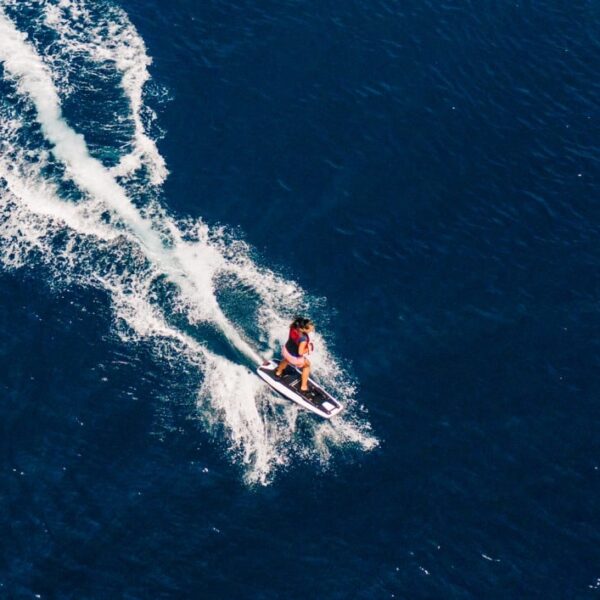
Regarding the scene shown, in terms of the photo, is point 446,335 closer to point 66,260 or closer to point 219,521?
point 219,521

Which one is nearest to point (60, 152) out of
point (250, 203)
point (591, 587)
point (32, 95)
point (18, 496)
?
point (32, 95)

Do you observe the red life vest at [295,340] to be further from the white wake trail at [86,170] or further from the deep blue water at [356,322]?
the deep blue water at [356,322]

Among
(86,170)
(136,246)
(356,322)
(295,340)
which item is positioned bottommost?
(295,340)

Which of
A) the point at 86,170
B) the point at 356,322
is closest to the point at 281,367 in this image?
the point at 356,322

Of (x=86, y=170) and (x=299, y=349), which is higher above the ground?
(x=86, y=170)

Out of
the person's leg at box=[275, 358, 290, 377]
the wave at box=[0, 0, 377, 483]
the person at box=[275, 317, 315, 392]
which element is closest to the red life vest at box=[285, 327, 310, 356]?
the person at box=[275, 317, 315, 392]

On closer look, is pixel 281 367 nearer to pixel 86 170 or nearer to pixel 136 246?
pixel 136 246
